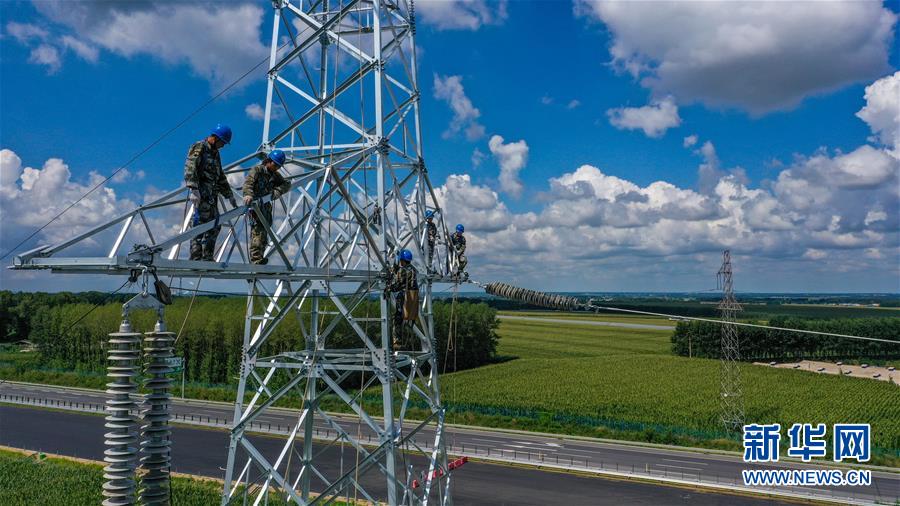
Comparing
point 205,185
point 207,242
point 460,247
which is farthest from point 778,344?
point 205,185

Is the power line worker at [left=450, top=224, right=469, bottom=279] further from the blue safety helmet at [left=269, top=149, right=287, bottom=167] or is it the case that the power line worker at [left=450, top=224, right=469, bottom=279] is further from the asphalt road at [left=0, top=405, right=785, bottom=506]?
the asphalt road at [left=0, top=405, right=785, bottom=506]

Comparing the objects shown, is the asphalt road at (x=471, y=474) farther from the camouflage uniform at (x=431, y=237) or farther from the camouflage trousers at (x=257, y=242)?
the camouflage trousers at (x=257, y=242)

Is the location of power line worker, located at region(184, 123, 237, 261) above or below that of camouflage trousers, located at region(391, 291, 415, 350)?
above

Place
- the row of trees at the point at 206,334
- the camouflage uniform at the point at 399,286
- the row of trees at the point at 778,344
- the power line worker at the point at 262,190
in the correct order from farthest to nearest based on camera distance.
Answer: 1. the row of trees at the point at 778,344
2. the row of trees at the point at 206,334
3. the camouflage uniform at the point at 399,286
4. the power line worker at the point at 262,190

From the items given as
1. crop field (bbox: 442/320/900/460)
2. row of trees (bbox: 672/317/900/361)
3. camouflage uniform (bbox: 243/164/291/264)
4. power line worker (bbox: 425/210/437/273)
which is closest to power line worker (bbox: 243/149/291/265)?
camouflage uniform (bbox: 243/164/291/264)

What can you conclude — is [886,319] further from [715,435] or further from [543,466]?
[543,466]

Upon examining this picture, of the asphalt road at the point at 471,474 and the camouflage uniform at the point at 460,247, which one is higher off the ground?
the camouflage uniform at the point at 460,247

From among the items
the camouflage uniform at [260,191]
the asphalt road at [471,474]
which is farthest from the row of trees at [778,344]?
the camouflage uniform at [260,191]
